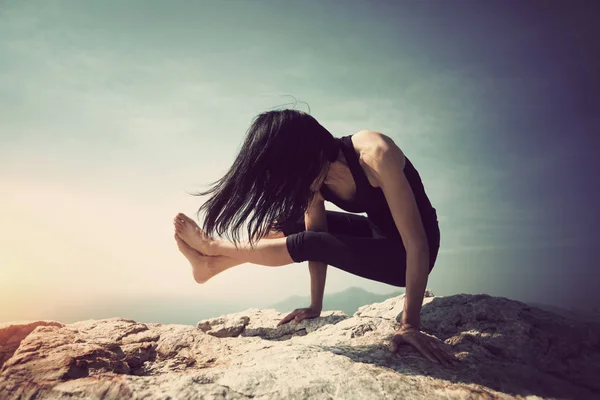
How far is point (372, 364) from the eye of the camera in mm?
1834

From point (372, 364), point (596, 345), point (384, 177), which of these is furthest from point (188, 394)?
point (596, 345)

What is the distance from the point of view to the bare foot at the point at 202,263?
142 inches

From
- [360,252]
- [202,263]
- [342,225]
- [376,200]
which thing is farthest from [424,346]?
[202,263]

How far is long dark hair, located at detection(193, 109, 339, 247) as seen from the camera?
8.18ft

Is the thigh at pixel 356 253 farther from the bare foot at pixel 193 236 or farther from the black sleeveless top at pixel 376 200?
the bare foot at pixel 193 236

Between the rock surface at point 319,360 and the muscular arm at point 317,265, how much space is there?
18 cm

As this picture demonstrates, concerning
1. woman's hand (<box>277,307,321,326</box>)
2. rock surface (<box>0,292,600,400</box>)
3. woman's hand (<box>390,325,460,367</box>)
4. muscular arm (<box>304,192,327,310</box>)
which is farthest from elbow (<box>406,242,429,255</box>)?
woman's hand (<box>277,307,321,326</box>)

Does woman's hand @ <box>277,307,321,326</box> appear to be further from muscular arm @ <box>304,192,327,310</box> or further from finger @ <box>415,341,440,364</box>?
finger @ <box>415,341,440,364</box>

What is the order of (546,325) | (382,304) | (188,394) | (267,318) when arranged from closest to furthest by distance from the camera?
1. (188,394)
2. (546,325)
3. (267,318)
4. (382,304)

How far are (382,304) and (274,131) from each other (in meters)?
2.15

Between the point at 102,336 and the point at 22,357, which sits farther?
the point at 102,336

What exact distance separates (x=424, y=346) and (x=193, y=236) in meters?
2.36

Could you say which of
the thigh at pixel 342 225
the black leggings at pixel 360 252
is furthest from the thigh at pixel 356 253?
the thigh at pixel 342 225

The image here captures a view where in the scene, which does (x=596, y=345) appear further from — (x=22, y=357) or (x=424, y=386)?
(x=22, y=357)
